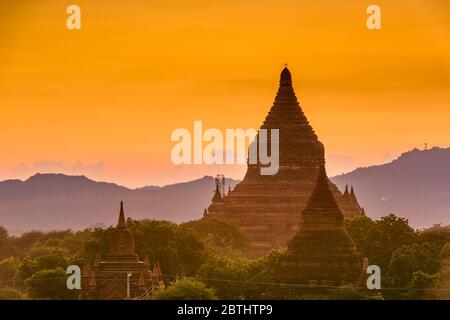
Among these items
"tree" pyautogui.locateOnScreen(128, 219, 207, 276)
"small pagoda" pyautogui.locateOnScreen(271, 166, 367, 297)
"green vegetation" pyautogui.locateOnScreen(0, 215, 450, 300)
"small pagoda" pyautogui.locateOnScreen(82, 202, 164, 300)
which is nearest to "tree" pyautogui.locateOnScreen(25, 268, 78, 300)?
"green vegetation" pyautogui.locateOnScreen(0, 215, 450, 300)

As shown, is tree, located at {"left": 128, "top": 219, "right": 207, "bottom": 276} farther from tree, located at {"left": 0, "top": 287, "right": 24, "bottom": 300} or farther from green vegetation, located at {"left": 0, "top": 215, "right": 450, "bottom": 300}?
tree, located at {"left": 0, "top": 287, "right": 24, "bottom": 300}

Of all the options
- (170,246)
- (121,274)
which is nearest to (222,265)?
(121,274)

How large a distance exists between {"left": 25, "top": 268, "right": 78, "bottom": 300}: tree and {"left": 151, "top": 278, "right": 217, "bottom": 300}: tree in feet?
25.1

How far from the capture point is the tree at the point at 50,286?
13625cm

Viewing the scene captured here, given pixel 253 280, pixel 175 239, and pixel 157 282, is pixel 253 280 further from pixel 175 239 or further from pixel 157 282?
pixel 175 239

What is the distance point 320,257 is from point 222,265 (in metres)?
5.86

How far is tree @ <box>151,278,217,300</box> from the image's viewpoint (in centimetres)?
12306

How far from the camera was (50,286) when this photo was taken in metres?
140


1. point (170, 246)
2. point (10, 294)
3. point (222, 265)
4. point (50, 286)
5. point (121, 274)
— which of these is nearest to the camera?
point (10, 294)

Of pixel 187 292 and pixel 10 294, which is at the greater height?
pixel 10 294

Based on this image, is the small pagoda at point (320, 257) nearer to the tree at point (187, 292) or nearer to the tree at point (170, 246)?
the tree at point (170, 246)

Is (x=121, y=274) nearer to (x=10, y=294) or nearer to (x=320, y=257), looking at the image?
(x=320, y=257)
